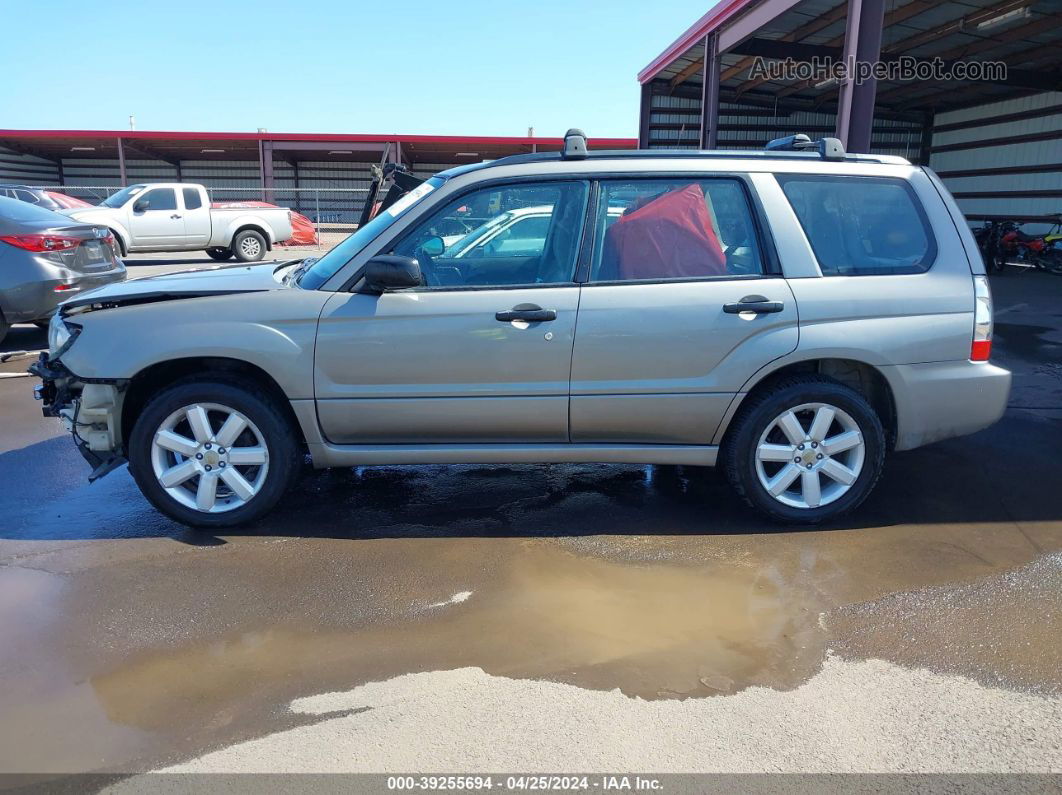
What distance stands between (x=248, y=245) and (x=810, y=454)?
16696mm

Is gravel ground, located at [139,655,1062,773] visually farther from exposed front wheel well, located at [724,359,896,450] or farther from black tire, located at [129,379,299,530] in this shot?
exposed front wheel well, located at [724,359,896,450]

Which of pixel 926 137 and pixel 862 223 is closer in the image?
pixel 862 223

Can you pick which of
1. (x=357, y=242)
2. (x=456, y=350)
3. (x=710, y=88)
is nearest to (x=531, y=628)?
(x=456, y=350)

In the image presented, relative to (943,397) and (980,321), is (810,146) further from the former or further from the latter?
(943,397)

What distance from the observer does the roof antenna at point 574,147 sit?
4062mm

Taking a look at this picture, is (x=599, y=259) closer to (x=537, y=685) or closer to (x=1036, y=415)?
(x=537, y=685)

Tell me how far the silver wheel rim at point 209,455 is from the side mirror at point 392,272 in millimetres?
949

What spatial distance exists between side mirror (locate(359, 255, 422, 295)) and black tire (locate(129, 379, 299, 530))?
831mm

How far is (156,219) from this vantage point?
1766 centimetres

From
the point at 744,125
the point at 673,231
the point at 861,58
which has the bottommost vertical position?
the point at 673,231

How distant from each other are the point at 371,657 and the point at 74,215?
1718 centimetres

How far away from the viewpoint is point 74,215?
1677cm

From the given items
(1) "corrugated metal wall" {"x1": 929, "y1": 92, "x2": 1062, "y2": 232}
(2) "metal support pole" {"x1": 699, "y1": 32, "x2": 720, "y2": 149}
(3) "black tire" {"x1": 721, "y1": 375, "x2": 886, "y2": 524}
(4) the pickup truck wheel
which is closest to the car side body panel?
(3) "black tire" {"x1": 721, "y1": 375, "x2": 886, "y2": 524}

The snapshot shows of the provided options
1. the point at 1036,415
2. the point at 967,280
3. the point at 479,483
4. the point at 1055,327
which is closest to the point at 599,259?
the point at 479,483
